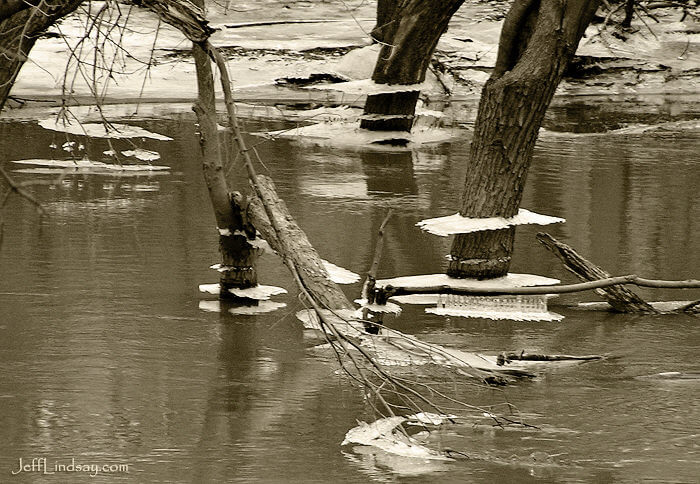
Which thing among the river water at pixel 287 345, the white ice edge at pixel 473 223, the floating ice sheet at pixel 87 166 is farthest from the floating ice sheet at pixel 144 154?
the white ice edge at pixel 473 223

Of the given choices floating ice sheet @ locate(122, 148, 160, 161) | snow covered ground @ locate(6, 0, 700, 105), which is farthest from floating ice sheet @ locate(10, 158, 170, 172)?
snow covered ground @ locate(6, 0, 700, 105)

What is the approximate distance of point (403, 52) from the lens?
1627 cm

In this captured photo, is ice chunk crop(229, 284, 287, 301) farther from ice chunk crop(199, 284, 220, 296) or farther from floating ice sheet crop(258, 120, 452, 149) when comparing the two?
floating ice sheet crop(258, 120, 452, 149)

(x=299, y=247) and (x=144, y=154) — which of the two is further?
(x=144, y=154)

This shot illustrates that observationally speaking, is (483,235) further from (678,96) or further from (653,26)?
(653,26)

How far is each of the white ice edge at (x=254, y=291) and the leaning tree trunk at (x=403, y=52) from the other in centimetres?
612

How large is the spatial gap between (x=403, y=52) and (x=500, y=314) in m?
7.94

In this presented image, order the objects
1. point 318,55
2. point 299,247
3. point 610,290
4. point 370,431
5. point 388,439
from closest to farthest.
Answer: point 388,439 < point 370,431 < point 299,247 < point 610,290 < point 318,55

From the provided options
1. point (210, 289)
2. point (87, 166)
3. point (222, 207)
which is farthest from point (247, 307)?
point (87, 166)

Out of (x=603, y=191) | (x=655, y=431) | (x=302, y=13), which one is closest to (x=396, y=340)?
(x=655, y=431)

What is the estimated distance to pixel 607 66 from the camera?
24.0 metres

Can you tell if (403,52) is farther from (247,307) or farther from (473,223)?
(247,307)

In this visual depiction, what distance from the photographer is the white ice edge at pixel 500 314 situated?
29.1 ft

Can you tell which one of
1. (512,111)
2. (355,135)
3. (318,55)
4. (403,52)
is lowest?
(355,135)
